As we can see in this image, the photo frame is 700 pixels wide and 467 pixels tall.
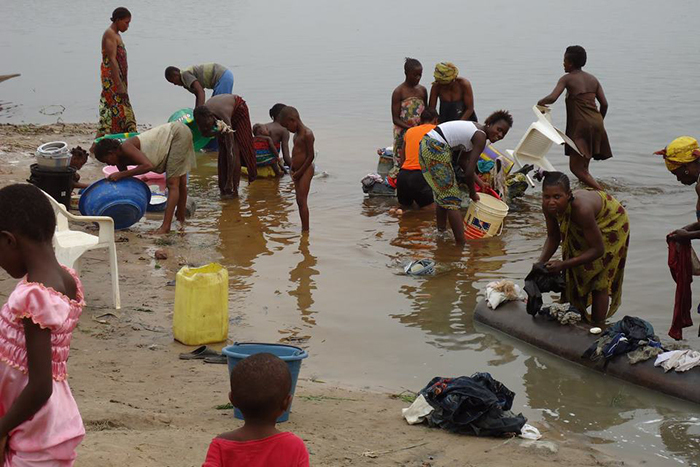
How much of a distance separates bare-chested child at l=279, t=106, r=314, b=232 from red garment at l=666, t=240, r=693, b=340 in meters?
3.62

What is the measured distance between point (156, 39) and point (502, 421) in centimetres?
2781

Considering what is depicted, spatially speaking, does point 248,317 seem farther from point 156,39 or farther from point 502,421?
point 156,39

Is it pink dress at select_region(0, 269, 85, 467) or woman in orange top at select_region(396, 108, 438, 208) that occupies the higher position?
pink dress at select_region(0, 269, 85, 467)

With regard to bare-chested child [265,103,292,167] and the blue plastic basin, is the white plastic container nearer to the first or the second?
the blue plastic basin

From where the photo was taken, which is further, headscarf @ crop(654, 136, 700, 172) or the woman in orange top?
the woman in orange top

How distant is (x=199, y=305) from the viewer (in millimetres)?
6078

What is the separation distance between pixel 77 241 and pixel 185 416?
2.21m

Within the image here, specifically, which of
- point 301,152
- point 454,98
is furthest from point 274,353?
point 454,98

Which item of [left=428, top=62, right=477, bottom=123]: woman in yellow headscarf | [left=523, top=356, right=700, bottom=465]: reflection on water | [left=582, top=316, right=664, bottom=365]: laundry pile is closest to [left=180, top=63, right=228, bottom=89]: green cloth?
[left=428, top=62, right=477, bottom=123]: woman in yellow headscarf

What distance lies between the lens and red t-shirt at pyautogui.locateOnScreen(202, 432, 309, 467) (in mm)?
2646

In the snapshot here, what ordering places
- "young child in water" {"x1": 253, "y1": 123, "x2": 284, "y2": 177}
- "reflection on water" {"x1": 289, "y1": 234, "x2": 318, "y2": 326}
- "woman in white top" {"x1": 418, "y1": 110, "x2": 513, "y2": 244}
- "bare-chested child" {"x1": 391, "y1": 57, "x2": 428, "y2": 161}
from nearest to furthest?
"reflection on water" {"x1": 289, "y1": 234, "x2": 318, "y2": 326} → "woman in white top" {"x1": 418, "y1": 110, "x2": 513, "y2": 244} → "bare-chested child" {"x1": 391, "y1": 57, "x2": 428, "y2": 161} → "young child in water" {"x1": 253, "y1": 123, "x2": 284, "y2": 177}

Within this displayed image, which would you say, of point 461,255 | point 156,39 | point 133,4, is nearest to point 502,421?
point 461,255

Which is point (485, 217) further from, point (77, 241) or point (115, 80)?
point (115, 80)

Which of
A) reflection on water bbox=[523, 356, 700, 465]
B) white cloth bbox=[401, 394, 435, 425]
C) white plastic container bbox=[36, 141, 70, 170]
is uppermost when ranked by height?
white plastic container bbox=[36, 141, 70, 170]
